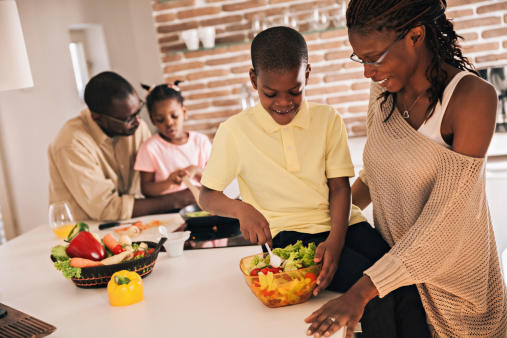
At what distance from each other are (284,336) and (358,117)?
10.2ft

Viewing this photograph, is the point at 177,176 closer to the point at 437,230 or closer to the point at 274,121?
the point at 274,121

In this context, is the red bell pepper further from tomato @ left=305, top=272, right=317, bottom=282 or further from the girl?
the girl

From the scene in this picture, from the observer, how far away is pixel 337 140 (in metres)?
1.70

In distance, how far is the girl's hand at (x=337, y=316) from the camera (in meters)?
1.18

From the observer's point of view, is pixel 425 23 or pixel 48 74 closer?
pixel 425 23

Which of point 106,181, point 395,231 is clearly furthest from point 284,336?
point 106,181

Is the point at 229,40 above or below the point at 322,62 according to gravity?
above

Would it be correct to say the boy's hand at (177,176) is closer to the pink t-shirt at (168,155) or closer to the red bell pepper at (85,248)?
the pink t-shirt at (168,155)

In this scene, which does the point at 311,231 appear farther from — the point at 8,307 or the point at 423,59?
the point at 8,307

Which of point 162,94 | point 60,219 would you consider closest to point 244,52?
point 162,94

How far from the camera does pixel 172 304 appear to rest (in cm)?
147

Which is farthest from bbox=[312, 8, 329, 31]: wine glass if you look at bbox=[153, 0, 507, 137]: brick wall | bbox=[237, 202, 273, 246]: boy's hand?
bbox=[237, 202, 273, 246]: boy's hand

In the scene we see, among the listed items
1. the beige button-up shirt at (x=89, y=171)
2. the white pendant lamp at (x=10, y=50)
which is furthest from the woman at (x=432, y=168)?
the beige button-up shirt at (x=89, y=171)

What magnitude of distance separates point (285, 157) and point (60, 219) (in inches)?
43.1
